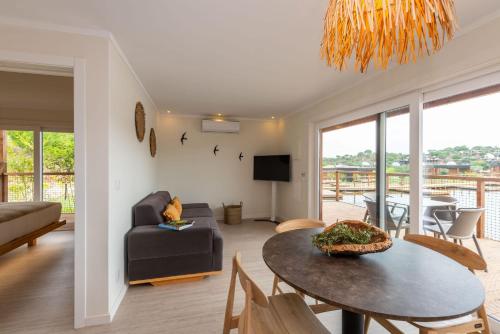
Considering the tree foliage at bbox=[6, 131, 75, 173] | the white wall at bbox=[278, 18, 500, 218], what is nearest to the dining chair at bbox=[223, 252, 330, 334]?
the white wall at bbox=[278, 18, 500, 218]

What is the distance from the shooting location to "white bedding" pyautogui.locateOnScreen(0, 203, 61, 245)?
2654 millimetres

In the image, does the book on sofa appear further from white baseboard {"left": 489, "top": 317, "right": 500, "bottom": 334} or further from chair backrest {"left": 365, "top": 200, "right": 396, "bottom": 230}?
white baseboard {"left": 489, "top": 317, "right": 500, "bottom": 334}

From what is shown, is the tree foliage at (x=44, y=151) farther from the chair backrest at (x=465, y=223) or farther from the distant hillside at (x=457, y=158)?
the chair backrest at (x=465, y=223)

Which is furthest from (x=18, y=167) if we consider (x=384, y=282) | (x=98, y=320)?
(x=384, y=282)

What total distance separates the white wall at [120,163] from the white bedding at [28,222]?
4.56 ft

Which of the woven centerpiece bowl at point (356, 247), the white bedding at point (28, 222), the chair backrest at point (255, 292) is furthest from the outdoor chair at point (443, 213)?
the white bedding at point (28, 222)

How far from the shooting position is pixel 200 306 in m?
2.15

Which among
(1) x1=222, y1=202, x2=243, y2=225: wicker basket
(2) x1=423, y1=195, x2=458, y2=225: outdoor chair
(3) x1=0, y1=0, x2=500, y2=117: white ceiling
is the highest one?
(3) x1=0, y1=0, x2=500, y2=117: white ceiling

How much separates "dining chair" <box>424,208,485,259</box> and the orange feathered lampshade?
1885mm

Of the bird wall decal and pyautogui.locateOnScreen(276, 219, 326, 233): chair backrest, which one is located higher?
the bird wall decal

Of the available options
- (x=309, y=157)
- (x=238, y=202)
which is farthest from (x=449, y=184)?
(x=238, y=202)

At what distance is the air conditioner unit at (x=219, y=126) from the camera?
5.02m

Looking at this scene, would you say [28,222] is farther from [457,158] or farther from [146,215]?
[457,158]

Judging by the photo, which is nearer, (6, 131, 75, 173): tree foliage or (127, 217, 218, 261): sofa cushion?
(127, 217, 218, 261): sofa cushion
